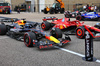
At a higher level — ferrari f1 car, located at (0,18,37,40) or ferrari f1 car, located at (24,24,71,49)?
ferrari f1 car, located at (0,18,37,40)

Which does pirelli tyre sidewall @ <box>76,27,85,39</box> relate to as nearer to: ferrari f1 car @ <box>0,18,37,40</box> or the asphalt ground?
the asphalt ground

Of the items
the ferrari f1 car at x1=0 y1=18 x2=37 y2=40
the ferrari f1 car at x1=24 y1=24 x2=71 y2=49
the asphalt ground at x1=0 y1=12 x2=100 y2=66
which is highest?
the ferrari f1 car at x1=0 y1=18 x2=37 y2=40

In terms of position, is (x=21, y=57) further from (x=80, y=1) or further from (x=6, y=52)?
(x=80, y=1)

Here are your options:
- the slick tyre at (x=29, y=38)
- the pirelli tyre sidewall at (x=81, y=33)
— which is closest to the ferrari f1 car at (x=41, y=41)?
the slick tyre at (x=29, y=38)

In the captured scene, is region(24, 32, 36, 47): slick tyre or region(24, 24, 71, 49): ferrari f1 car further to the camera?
region(24, 32, 36, 47): slick tyre

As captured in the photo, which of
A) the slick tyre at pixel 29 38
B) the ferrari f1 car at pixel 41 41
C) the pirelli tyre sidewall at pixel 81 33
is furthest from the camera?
the pirelli tyre sidewall at pixel 81 33

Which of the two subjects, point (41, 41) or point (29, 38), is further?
point (29, 38)

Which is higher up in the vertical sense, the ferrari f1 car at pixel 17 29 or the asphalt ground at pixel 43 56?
the ferrari f1 car at pixel 17 29

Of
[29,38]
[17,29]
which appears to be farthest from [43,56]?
[17,29]

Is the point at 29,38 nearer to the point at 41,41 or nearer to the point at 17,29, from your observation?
the point at 41,41

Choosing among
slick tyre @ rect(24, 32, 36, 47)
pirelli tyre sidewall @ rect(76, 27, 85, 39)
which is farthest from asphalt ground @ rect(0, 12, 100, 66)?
pirelli tyre sidewall @ rect(76, 27, 85, 39)

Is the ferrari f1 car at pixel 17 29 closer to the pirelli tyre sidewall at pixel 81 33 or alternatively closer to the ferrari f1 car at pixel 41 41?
the ferrari f1 car at pixel 41 41

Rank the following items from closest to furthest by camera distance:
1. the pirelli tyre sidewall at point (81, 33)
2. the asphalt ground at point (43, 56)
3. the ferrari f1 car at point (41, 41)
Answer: the asphalt ground at point (43, 56) < the ferrari f1 car at point (41, 41) < the pirelli tyre sidewall at point (81, 33)

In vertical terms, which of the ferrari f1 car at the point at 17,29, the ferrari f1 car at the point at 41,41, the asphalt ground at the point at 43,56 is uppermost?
the ferrari f1 car at the point at 17,29
